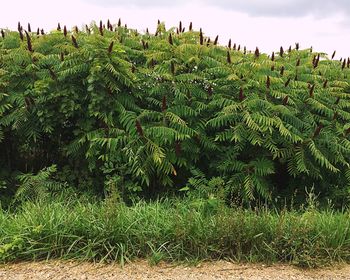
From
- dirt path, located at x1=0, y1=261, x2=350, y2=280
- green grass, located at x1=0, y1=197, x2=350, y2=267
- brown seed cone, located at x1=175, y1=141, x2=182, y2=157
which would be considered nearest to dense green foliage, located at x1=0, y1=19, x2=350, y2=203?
brown seed cone, located at x1=175, y1=141, x2=182, y2=157

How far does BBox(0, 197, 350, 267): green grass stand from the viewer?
4.66 meters

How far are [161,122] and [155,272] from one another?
230 cm

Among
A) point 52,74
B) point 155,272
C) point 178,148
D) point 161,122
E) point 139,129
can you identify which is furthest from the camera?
point 52,74

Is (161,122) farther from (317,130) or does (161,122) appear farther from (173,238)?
(317,130)

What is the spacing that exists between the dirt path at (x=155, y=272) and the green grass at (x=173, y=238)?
10cm

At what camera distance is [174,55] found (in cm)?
695

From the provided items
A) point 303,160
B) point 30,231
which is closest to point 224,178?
point 303,160

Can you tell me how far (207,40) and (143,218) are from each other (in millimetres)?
3884

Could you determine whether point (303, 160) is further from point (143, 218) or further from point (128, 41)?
point (128, 41)

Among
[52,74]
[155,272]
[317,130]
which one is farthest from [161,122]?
[155,272]

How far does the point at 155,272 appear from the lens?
175 inches

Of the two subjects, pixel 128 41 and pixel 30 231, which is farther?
pixel 128 41

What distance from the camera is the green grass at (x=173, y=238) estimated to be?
466 centimetres

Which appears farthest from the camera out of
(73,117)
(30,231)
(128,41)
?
(128,41)
